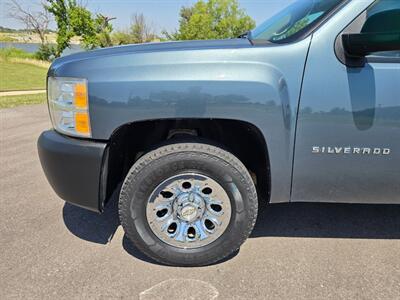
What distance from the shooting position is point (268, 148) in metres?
2.08

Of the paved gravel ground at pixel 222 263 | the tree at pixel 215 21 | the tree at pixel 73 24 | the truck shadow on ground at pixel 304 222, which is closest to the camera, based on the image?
the paved gravel ground at pixel 222 263

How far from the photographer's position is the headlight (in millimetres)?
2037

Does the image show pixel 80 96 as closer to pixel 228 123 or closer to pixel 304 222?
pixel 228 123

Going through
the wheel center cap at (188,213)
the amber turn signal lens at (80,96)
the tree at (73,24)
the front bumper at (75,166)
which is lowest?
the wheel center cap at (188,213)

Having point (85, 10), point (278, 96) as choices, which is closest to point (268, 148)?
point (278, 96)

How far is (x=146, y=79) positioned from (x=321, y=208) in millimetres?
2124

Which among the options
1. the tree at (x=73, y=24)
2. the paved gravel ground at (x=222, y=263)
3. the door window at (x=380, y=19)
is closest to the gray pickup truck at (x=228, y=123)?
the door window at (x=380, y=19)

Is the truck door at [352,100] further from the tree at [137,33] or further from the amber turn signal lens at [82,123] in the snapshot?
the tree at [137,33]

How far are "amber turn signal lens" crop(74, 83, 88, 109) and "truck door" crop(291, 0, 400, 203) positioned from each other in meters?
1.33

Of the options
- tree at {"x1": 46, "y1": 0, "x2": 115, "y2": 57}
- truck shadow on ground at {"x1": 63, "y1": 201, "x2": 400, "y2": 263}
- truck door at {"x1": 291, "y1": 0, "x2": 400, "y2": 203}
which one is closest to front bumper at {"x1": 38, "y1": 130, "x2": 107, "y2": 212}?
truck shadow on ground at {"x1": 63, "y1": 201, "x2": 400, "y2": 263}

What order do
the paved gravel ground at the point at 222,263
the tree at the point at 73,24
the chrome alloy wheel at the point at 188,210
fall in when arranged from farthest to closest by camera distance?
the tree at the point at 73,24 → the chrome alloy wheel at the point at 188,210 → the paved gravel ground at the point at 222,263

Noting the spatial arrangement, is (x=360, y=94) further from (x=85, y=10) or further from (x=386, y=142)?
(x=85, y=10)

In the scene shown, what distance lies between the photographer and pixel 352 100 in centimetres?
196

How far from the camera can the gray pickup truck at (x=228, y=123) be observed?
1.96 m
